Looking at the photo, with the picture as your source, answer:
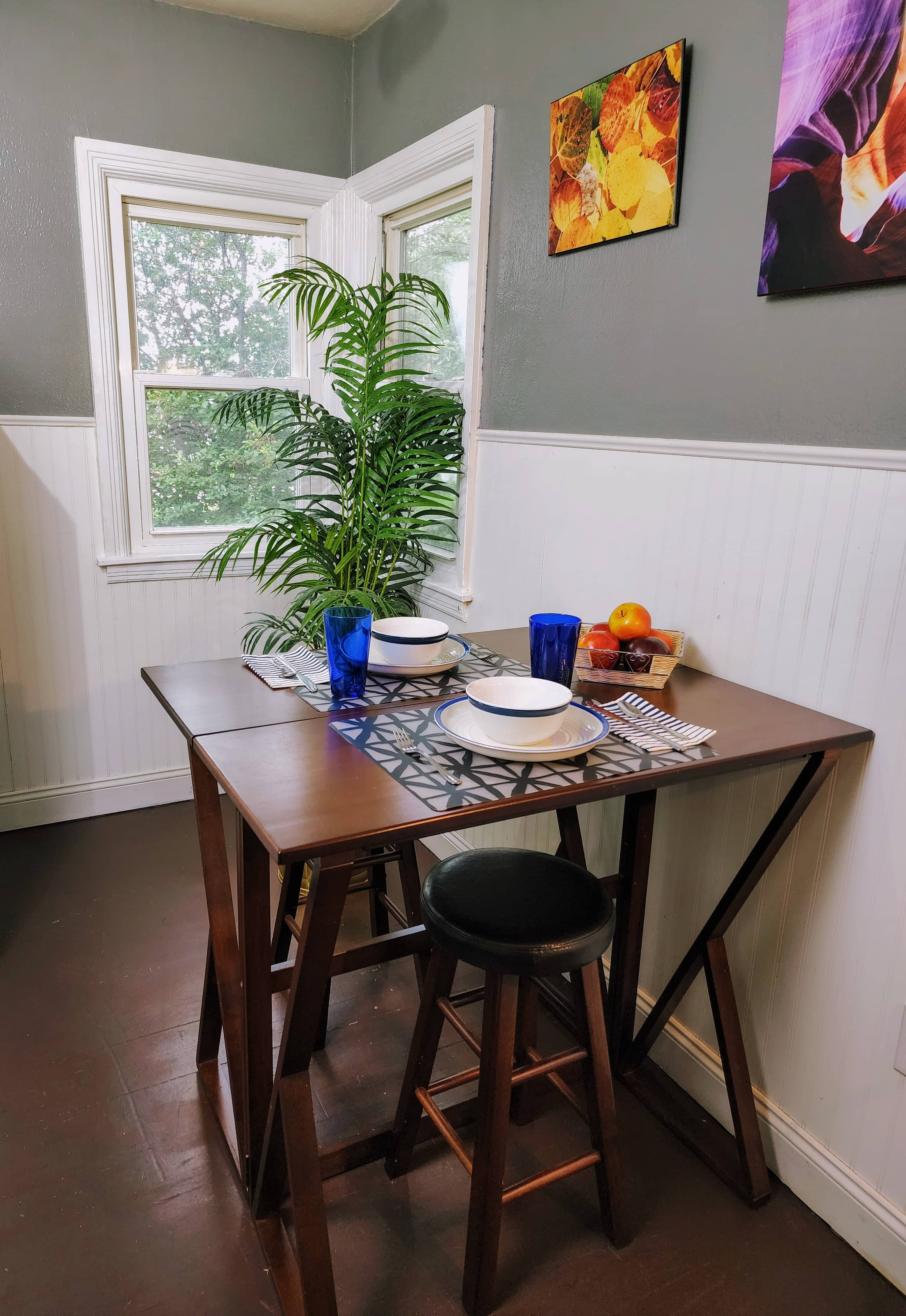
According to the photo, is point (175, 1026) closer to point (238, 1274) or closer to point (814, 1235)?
point (238, 1274)

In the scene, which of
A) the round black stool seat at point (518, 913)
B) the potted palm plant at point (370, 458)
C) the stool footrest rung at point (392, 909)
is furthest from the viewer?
the potted palm plant at point (370, 458)

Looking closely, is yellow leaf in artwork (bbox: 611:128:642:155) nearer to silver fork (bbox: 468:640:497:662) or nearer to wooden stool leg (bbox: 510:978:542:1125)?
silver fork (bbox: 468:640:497:662)

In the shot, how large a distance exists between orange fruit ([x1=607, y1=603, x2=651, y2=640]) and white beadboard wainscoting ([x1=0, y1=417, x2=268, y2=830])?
187cm

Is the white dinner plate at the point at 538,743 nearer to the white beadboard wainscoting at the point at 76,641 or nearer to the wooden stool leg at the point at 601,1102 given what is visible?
the wooden stool leg at the point at 601,1102

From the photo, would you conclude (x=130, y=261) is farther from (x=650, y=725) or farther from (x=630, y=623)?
(x=650, y=725)

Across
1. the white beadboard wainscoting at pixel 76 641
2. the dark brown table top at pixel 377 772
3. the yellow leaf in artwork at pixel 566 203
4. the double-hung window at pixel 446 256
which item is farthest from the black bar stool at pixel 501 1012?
the white beadboard wainscoting at pixel 76 641

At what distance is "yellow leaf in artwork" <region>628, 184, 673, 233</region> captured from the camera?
67.7 inches

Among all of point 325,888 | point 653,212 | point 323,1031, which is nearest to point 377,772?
point 325,888

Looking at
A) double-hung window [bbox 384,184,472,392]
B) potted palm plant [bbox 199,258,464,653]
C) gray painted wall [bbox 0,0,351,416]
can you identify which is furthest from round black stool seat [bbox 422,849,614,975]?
gray painted wall [bbox 0,0,351,416]

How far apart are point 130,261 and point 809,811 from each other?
8.60ft

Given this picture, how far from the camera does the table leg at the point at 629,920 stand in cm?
165

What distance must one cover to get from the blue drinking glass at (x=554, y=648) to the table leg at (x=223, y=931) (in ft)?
2.01

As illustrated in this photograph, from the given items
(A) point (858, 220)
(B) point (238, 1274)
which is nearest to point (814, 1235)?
(B) point (238, 1274)

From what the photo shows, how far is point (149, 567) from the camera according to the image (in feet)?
9.75
